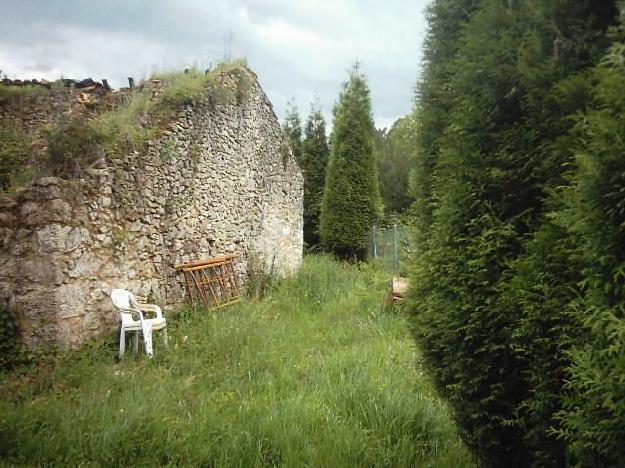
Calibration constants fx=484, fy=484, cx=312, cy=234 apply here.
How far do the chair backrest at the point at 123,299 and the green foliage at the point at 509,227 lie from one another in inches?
169

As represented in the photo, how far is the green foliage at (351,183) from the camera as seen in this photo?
15719mm

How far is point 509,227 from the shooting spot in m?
2.64

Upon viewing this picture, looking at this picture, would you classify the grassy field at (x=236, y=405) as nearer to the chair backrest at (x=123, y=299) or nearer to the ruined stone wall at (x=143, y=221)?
the chair backrest at (x=123, y=299)

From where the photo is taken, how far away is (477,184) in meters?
2.87

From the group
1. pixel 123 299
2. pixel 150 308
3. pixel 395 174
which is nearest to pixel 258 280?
pixel 150 308

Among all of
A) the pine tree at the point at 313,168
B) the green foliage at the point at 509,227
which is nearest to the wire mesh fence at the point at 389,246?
the pine tree at the point at 313,168

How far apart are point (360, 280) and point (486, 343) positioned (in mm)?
8826

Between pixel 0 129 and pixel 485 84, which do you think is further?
pixel 0 129

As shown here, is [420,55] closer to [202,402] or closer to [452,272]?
[452,272]

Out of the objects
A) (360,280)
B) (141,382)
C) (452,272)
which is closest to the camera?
(452,272)

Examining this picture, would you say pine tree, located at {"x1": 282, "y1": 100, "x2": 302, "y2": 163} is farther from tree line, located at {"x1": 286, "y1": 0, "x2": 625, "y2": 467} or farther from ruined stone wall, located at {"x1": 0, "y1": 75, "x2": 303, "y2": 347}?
tree line, located at {"x1": 286, "y1": 0, "x2": 625, "y2": 467}

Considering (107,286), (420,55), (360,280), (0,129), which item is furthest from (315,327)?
(0,129)

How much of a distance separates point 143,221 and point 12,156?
202 centimetres

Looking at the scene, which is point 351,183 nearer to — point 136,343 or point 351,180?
point 351,180
